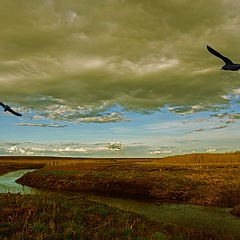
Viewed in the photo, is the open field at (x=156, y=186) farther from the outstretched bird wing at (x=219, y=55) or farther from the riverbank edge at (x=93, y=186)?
the outstretched bird wing at (x=219, y=55)

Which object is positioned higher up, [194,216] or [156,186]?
[156,186]

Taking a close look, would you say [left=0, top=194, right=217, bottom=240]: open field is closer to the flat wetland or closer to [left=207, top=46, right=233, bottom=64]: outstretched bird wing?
the flat wetland

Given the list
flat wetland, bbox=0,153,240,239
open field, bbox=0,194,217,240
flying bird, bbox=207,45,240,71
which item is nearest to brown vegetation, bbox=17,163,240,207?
flat wetland, bbox=0,153,240,239

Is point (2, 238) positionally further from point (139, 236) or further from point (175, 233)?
point (175, 233)

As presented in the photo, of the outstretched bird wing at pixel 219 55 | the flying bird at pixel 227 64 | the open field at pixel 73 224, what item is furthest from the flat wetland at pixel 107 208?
the outstretched bird wing at pixel 219 55

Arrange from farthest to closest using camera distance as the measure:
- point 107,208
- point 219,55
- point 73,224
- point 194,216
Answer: point 194,216
point 107,208
point 73,224
point 219,55

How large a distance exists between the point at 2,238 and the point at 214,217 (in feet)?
42.0

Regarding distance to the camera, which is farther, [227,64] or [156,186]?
[156,186]

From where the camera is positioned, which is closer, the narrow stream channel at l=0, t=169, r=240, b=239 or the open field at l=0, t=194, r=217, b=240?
the open field at l=0, t=194, r=217, b=240

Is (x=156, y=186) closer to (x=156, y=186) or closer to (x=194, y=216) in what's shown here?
(x=156, y=186)

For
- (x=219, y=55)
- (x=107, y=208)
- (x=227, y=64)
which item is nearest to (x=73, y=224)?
(x=107, y=208)

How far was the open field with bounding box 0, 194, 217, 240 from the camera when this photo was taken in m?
9.68

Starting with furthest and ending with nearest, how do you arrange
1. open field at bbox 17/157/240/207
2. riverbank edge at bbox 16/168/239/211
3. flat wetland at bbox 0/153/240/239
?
1. riverbank edge at bbox 16/168/239/211
2. open field at bbox 17/157/240/207
3. flat wetland at bbox 0/153/240/239

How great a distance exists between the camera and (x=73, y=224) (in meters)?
10.6
